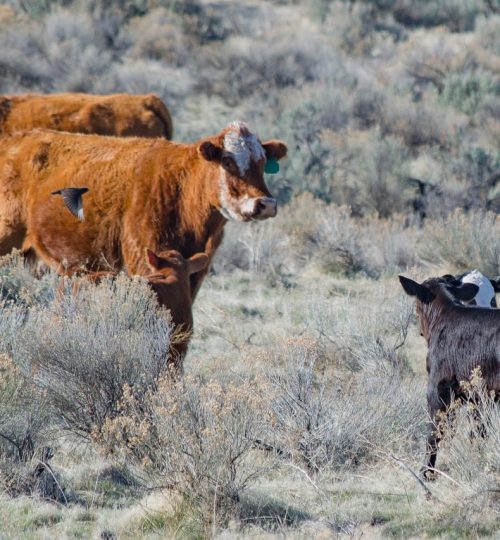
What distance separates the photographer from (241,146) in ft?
28.4

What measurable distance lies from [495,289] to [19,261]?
3781 millimetres

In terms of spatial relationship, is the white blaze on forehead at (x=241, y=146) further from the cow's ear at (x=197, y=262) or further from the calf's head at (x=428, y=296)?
the calf's head at (x=428, y=296)

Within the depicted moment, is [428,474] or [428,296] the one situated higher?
[428,296]

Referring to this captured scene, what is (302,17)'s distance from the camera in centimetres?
2784

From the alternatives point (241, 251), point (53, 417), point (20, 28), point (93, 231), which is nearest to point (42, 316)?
point (53, 417)

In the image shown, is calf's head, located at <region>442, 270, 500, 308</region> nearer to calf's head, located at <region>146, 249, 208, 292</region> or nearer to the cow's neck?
calf's head, located at <region>146, 249, 208, 292</region>

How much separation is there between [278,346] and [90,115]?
5476mm

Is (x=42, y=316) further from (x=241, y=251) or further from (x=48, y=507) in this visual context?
(x=241, y=251)

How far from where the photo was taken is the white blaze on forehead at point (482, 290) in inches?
295

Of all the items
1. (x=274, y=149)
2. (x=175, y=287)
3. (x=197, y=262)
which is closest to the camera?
(x=175, y=287)

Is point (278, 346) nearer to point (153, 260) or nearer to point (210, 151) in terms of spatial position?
point (153, 260)

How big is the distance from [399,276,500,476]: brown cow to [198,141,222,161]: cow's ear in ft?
7.42

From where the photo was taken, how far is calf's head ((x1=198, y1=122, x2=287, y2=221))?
861 centimetres

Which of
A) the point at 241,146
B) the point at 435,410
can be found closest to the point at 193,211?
the point at 241,146
